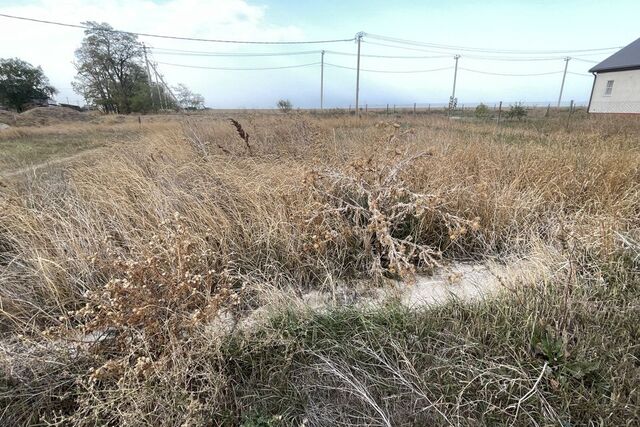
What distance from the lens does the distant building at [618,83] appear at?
1809cm

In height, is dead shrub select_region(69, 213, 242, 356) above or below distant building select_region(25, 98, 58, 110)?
below

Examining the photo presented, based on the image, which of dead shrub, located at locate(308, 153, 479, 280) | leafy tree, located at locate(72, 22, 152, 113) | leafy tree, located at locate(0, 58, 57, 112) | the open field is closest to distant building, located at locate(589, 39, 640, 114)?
the open field

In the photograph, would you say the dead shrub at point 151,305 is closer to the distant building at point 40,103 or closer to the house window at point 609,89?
the house window at point 609,89

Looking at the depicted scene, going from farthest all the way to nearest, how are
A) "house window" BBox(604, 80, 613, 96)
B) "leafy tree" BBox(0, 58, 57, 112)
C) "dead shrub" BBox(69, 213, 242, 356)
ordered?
1. "leafy tree" BBox(0, 58, 57, 112)
2. "house window" BBox(604, 80, 613, 96)
3. "dead shrub" BBox(69, 213, 242, 356)

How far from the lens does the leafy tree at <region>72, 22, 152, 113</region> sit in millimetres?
35406

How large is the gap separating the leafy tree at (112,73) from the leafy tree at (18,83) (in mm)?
6105

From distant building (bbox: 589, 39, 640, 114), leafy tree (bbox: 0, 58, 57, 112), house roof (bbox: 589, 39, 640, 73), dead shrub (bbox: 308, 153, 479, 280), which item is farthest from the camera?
leafy tree (bbox: 0, 58, 57, 112)

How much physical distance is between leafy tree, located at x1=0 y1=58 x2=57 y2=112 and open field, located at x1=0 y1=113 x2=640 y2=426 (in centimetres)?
4928

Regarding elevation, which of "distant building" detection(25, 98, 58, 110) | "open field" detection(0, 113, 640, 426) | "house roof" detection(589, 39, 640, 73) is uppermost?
"house roof" detection(589, 39, 640, 73)

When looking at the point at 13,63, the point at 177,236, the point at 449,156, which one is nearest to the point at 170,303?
the point at 177,236

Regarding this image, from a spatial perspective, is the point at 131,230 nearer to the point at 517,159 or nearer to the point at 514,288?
the point at 514,288

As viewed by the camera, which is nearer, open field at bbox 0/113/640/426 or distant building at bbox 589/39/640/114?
open field at bbox 0/113/640/426

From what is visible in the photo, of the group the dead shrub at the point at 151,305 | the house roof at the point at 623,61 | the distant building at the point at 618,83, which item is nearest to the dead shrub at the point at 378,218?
the dead shrub at the point at 151,305

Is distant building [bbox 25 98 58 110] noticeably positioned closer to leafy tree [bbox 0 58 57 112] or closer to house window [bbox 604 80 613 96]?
leafy tree [bbox 0 58 57 112]
